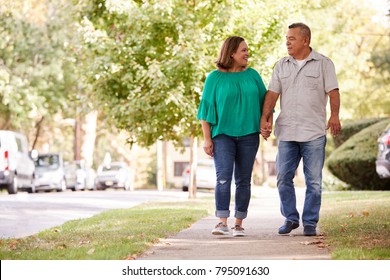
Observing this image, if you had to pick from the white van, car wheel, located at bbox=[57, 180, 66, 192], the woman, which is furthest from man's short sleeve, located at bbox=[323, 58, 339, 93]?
car wheel, located at bbox=[57, 180, 66, 192]

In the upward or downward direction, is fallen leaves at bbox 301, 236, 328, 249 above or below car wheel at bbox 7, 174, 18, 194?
below

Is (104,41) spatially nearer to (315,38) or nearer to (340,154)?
(340,154)

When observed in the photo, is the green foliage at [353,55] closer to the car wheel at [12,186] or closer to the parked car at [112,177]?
the parked car at [112,177]

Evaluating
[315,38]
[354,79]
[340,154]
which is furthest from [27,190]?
[354,79]

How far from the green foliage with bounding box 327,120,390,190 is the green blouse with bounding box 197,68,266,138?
19.1m

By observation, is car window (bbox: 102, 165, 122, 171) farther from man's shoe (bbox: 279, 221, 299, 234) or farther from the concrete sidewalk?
man's shoe (bbox: 279, 221, 299, 234)

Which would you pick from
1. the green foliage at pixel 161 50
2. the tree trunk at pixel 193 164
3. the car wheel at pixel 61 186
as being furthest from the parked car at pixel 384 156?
the car wheel at pixel 61 186

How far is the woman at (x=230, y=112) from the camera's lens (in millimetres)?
10344

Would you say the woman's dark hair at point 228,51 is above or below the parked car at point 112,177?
above

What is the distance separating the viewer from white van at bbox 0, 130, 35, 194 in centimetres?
2809

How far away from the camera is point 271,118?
1045 centimetres

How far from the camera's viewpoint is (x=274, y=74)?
10.6 m

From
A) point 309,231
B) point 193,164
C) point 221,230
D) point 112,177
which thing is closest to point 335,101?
point 309,231
